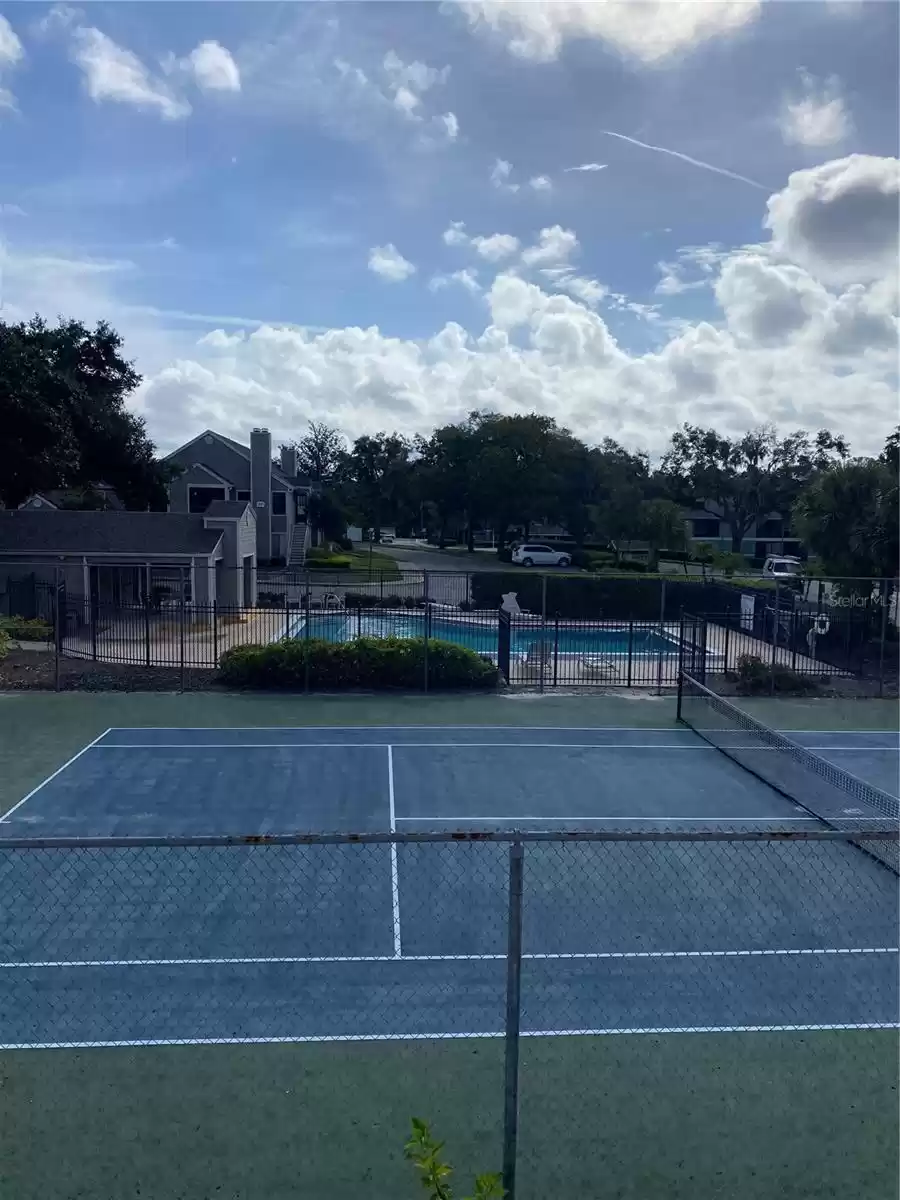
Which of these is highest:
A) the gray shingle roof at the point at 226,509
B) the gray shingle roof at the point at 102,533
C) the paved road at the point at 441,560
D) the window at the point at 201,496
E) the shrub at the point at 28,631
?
the window at the point at 201,496

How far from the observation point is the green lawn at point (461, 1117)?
5.39 metres

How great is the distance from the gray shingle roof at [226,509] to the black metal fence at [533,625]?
8.46ft

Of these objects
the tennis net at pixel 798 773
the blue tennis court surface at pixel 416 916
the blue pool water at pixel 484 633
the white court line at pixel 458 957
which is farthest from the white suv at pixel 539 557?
the white court line at pixel 458 957

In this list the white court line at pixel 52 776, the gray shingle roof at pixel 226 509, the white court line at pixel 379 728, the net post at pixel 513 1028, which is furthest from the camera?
the gray shingle roof at pixel 226 509

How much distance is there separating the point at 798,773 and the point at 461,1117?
9.07 metres

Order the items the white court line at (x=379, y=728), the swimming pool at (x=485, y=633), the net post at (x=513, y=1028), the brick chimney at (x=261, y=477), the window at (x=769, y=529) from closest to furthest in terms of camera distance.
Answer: the net post at (x=513, y=1028) → the white court line at (x=379, y=728) → the swimming pool at (x=485, y=633) → the brick chimney at (x=261, y=477) → the window at (x=769, y=529)

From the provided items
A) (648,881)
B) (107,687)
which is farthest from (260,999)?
(107,687)

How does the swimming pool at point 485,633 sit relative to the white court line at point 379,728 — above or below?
above

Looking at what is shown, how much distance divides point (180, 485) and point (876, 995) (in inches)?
1931

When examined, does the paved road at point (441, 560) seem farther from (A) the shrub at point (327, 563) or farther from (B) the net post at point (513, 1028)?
(B) the net post at point (513, 1028)

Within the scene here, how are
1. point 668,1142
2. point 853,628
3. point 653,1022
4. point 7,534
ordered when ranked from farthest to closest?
point 7,534 < point 853,628 < point 653,1022 < point 668,1142

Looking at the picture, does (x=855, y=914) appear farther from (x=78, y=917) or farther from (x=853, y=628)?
(x=853, y=628)

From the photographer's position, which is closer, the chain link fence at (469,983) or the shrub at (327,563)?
the chain link fence at (469,983)

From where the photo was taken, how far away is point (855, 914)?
9344 mm
